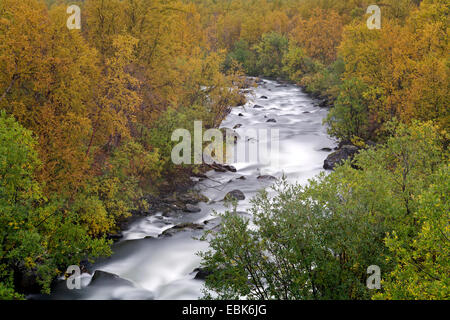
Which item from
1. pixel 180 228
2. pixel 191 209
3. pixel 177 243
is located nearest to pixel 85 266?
pixel 177 243

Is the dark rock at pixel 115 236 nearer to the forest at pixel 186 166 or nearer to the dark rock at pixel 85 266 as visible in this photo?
the forest at pixel 186 166

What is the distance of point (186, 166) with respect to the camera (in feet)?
113

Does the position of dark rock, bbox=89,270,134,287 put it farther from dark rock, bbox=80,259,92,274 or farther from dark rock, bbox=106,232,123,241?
dark rock, bbox=106,232,123,241

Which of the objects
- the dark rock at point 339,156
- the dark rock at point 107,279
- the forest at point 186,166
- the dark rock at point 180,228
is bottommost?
the dark rock at point 107,279

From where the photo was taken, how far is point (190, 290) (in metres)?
21.0

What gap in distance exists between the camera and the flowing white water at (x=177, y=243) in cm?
2092

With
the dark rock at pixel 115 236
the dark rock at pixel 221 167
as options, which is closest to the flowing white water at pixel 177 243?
the dark rock at pixel 115 236

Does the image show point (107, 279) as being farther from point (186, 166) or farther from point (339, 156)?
point (339, 156)

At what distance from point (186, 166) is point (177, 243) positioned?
398 inches

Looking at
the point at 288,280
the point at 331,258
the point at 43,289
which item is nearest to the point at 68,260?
the point at 43,289

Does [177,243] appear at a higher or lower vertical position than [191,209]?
lower

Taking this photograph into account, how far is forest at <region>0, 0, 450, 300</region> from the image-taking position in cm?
1419

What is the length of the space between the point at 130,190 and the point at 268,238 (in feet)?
47.9

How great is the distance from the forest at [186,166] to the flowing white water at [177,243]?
1583 mm
